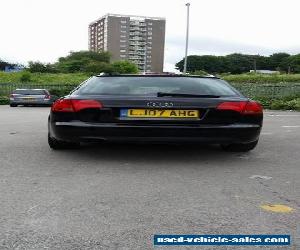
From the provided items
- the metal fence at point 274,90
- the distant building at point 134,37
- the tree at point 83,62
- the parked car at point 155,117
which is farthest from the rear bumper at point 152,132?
the distant building at point 134,37

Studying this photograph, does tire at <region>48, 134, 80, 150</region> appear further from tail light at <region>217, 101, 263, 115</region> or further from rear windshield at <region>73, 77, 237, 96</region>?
tail light at <region>217, 101, 263, 115</region>

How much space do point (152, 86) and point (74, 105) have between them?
1.10 m

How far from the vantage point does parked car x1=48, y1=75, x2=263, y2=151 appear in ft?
17.8

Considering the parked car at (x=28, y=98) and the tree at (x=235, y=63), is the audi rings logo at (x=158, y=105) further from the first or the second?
the tree at (x=235, y=63)

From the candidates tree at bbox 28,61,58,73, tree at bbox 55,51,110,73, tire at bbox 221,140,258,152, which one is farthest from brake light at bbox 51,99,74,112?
tree at bbox 55,51,110,73

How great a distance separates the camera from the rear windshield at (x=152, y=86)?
5.82m

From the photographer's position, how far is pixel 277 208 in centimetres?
368

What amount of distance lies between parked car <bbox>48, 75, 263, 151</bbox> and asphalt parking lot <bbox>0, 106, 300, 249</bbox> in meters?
0.32

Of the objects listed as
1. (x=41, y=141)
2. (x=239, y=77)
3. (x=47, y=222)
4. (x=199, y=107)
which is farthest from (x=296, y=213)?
(x=239, y=77)

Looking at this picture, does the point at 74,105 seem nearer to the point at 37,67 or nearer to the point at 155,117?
the point at 155,117

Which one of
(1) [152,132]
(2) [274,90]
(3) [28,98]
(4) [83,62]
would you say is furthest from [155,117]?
(4) [83,62]

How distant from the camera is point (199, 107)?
548cm

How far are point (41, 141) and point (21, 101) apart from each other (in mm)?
17797

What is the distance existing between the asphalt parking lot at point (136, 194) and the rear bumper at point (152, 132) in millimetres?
299
